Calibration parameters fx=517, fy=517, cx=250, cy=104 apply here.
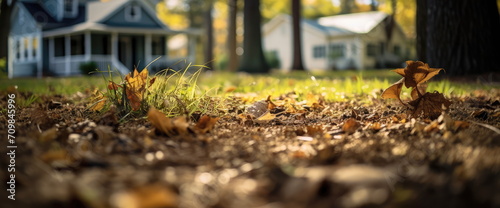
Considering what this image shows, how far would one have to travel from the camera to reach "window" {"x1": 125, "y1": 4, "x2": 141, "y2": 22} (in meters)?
25.9

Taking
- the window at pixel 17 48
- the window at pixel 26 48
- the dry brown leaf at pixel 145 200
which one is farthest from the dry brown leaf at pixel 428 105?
the window at pixel 17 48

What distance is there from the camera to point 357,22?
35219mm

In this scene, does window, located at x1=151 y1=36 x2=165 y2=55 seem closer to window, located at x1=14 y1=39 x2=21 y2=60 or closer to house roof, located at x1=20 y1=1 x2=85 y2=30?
house roof, located at x1=20 y1=1 x2=85 y2=30

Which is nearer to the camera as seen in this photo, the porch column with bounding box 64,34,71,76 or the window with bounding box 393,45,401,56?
the porch column with bounding box 64,34,71,76

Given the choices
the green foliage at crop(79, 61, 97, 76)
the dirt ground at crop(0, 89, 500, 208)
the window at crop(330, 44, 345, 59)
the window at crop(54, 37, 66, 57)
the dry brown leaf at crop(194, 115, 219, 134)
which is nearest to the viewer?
the dirt ground at crop(0, 89, 500, 208)

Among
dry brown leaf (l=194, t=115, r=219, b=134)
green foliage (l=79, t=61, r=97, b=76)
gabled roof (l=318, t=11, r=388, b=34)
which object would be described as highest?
gabled roof (l=318, t=11, r=388, b=34)

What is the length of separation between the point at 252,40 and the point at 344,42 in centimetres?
1591

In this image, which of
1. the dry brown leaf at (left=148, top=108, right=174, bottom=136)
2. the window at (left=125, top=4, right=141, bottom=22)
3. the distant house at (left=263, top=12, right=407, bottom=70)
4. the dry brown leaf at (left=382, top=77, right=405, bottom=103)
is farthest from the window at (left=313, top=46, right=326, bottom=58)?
the dry brown leaf at (left=148, top=108, right=174, bottom=136)

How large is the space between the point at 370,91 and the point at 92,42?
21.9m

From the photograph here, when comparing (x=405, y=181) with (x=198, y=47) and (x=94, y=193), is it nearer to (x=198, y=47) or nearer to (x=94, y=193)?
(x=94, y=193)

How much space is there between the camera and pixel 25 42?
87.7 feet

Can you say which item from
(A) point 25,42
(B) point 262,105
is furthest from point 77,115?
(A) point 25,42

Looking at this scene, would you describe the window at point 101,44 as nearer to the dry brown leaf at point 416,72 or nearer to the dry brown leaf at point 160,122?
the dry brown leaf at point 416,72

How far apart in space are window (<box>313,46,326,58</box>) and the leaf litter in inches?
1267
